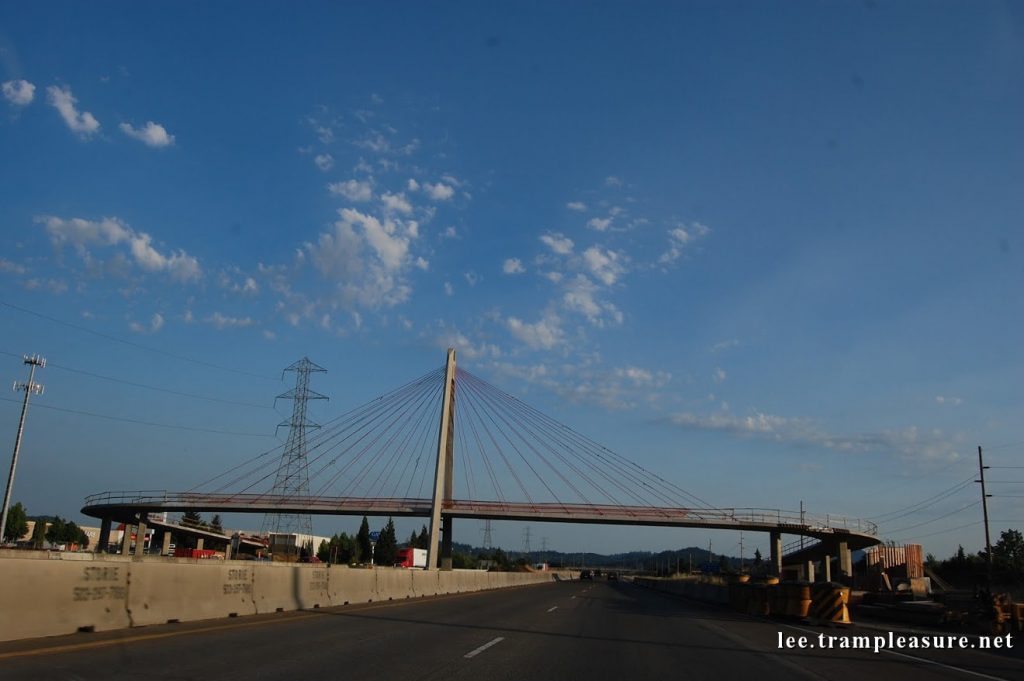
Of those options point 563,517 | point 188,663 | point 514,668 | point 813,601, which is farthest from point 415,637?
point 563,517

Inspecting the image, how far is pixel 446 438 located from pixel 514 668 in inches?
1903

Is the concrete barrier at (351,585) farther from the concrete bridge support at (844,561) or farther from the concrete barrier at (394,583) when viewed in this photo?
the concrete bridge support at (844,561)

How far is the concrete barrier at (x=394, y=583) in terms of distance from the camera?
26.7m

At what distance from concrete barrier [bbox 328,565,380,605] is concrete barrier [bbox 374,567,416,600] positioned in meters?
0.61

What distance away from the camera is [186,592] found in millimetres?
14906

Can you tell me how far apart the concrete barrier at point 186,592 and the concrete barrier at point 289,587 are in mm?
497

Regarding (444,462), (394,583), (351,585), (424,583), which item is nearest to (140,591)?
(351,585)

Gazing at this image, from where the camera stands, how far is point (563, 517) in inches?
2707

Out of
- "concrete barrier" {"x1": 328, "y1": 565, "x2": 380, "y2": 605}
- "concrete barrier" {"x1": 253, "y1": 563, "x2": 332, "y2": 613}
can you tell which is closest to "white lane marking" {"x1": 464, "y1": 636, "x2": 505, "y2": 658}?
"concrete barrier" {"x1": 253, "y1": 563, "x2": 332, "y2": 613}

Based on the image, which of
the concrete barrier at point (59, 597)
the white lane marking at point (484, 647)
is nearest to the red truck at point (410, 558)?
the white lane marking at point (484, 647)

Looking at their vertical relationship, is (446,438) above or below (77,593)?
above

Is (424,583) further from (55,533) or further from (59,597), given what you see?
(55,533)

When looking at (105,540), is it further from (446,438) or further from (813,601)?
(813,601)

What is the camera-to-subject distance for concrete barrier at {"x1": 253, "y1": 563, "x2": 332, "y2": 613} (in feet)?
58.9
